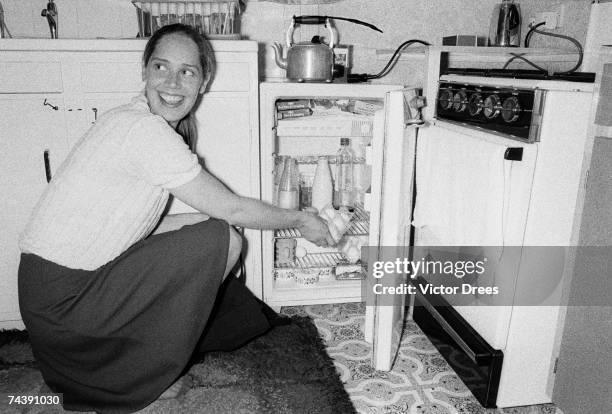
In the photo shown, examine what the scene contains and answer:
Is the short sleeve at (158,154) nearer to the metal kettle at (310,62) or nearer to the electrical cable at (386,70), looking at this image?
the metal kettle at (310,62)

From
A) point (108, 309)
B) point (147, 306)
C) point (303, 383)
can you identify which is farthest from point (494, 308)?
point (108, 309)

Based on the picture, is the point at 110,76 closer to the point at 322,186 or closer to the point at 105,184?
the point at 105,184

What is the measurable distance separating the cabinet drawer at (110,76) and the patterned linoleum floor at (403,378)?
119cm

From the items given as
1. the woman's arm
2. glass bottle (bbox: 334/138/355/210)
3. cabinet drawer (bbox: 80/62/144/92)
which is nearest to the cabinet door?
cabinet drawer (bbox: 80/62/144/92)

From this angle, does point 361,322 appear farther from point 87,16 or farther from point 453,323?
point 87,16

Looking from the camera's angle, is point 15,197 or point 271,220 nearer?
point 271,220

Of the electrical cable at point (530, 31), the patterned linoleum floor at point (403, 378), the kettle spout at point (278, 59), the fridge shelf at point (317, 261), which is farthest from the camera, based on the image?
the electrical cable at point (530, 31)

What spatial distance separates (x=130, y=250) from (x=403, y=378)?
1.00 meters

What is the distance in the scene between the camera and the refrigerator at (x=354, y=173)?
1.45 metres

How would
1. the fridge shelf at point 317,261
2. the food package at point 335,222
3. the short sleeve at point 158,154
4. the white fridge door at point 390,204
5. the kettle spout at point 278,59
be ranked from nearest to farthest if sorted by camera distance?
the short sleeve at point 158,154
the white fridge door at point 390,204
the food package at point 335,222
the kettle spout at point 278,59
the fridge shelf at point 317,261

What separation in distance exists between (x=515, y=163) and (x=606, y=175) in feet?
0.69

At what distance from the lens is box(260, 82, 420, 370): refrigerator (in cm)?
145

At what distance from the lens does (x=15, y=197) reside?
1.79 meters

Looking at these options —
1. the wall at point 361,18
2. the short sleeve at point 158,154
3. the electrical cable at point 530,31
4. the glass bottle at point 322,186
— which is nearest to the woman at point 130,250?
the short sleeve at point 158,154
